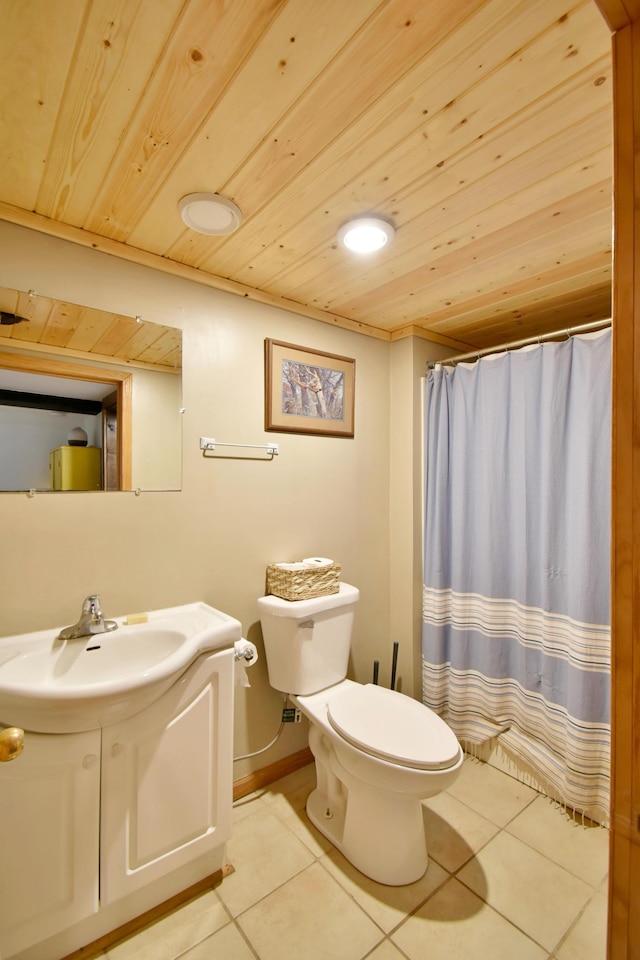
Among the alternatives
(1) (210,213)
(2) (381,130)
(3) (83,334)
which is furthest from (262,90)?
(3) (83,334)

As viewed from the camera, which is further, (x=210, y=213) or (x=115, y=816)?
(x=210, y=213)

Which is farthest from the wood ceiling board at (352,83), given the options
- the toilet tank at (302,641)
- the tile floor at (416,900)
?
the tile floor at (416,900)

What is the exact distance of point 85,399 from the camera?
4.85 feet

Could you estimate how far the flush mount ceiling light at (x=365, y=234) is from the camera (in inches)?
54.7

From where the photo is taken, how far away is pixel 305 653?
1.81m

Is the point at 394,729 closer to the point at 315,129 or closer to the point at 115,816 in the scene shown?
the point at 115,816

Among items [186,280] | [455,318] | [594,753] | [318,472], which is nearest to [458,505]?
[318,472]

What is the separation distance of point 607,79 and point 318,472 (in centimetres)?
161

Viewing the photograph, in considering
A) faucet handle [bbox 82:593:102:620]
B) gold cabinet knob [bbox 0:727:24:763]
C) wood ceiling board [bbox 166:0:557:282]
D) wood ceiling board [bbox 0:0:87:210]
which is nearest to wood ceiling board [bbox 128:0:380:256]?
wood ceiling board [bbox 166:0:557:282]

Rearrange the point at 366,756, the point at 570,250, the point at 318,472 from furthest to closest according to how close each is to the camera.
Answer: the point at 318,472
the point at 570,250
the point at 366,756

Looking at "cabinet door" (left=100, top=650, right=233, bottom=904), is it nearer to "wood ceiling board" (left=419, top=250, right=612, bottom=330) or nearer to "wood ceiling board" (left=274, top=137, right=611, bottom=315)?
"wood ceiling board" (left=274, top=137, right=611, bottom=315)

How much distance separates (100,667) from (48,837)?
41 cm

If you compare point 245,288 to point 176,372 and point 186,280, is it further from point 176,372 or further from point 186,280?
point 176,372

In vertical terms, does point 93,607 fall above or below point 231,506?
below
